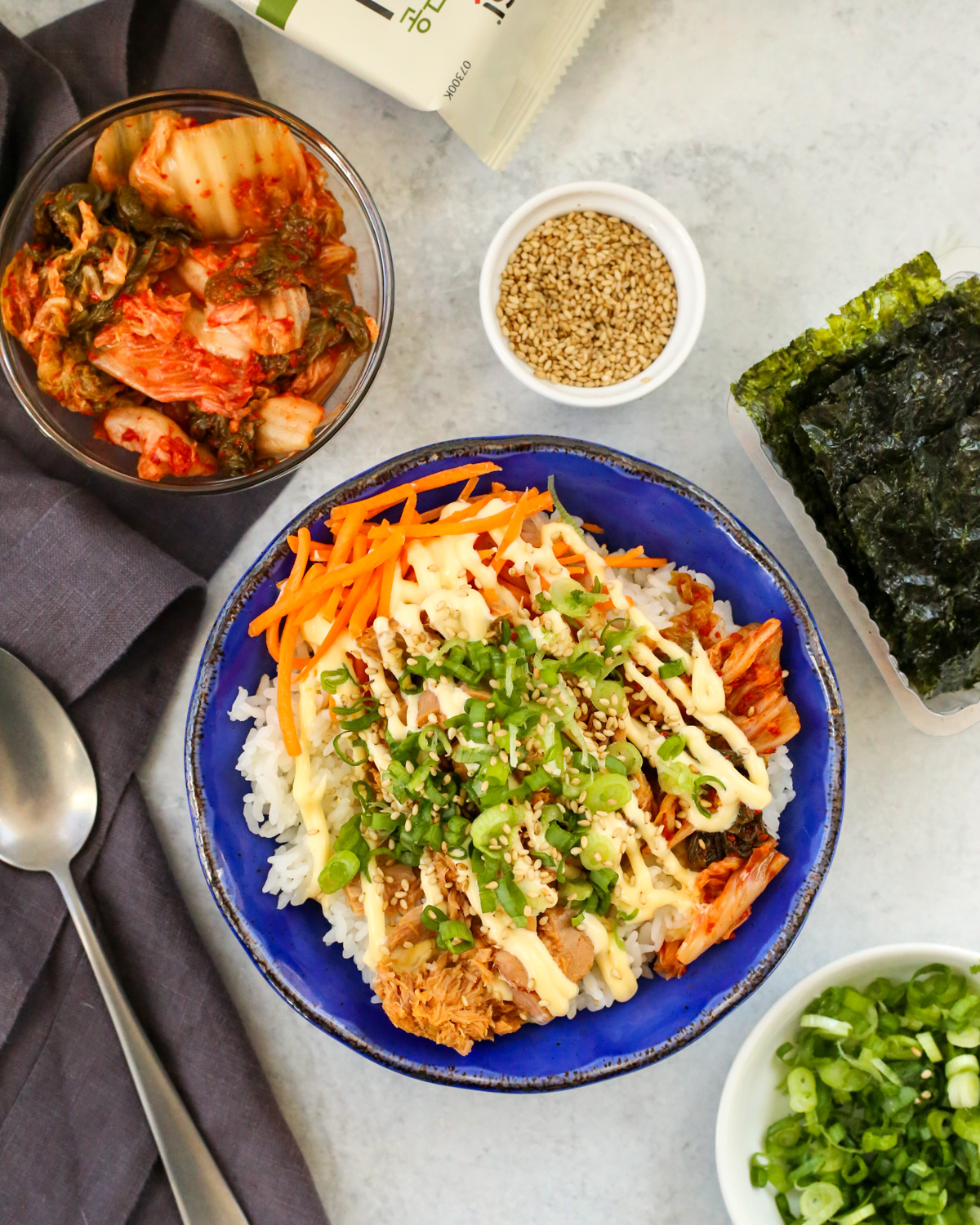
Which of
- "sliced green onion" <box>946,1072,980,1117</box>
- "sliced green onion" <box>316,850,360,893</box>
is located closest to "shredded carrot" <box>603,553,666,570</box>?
"sliced green onion" <box>316,850,360,893</box>

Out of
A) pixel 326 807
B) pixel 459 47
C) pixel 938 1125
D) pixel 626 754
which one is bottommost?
pixel 326 807

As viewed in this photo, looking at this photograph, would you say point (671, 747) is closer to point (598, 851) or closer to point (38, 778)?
point (598, 851)

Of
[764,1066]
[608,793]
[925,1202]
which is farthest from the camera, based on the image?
[764,1066]

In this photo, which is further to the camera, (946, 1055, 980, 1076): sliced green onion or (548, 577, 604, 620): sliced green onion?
(946, 1055, 980, 1076): sliced green onion

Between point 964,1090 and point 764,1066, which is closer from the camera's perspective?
point 964,1090

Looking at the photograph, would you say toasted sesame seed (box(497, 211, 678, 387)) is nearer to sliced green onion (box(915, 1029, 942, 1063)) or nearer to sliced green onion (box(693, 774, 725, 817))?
sliced green onion (box(693, 774, 725, 817))

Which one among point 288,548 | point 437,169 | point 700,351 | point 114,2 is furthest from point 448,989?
point 114,2

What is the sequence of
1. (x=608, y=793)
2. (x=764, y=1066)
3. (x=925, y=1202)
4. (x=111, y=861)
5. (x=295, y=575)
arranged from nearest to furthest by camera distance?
(x=608, y=793)
(x=295, y=575)
(x=925, y=1202)
(x=764, y=1066)
(x=111, y=861)

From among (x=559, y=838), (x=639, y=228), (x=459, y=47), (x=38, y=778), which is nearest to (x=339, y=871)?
(x=559, y=838)
